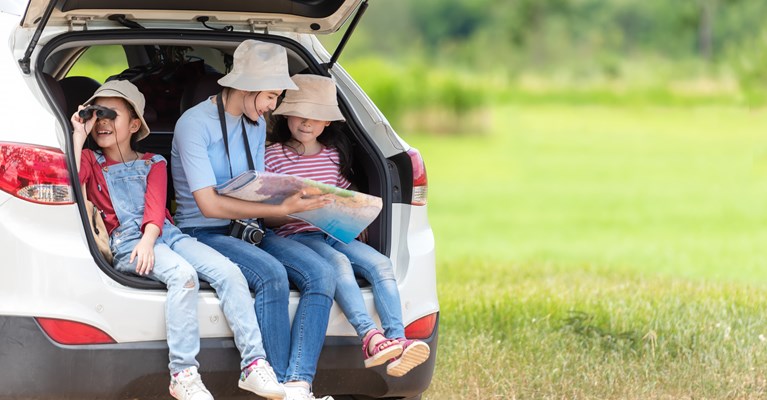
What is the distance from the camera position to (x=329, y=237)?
16.9 feet

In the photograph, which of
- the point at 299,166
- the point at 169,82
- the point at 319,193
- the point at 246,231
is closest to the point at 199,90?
the point at 169,82

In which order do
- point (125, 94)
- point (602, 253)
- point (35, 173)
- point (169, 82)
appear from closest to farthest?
point (35, 173), point (125, 94), point (169, 82), point (602, 253)

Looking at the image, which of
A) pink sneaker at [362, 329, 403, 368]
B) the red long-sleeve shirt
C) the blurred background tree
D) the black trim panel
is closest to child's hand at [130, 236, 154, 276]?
the red long-sleeve shirt

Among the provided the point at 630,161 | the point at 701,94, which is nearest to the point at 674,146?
the point at 630,161

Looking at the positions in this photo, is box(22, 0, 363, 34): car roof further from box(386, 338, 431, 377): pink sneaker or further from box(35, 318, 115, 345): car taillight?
box(386, 338, 431, 377): pink sneaker

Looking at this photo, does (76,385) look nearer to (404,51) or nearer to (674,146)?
(674,146)

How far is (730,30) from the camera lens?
56.3m

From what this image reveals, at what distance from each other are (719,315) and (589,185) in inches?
944

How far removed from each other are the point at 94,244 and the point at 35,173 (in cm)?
31

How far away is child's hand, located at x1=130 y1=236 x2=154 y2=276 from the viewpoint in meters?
4.60

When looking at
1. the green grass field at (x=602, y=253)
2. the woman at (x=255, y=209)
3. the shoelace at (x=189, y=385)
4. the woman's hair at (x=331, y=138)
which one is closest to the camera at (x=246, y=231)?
the woman at (x=255, y=209)

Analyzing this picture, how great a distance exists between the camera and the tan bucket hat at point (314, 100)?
200 inches

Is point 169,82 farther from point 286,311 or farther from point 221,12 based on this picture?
point 286,311

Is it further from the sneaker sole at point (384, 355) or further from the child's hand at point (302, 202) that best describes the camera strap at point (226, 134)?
the sneaker sole at point (384, 355)
